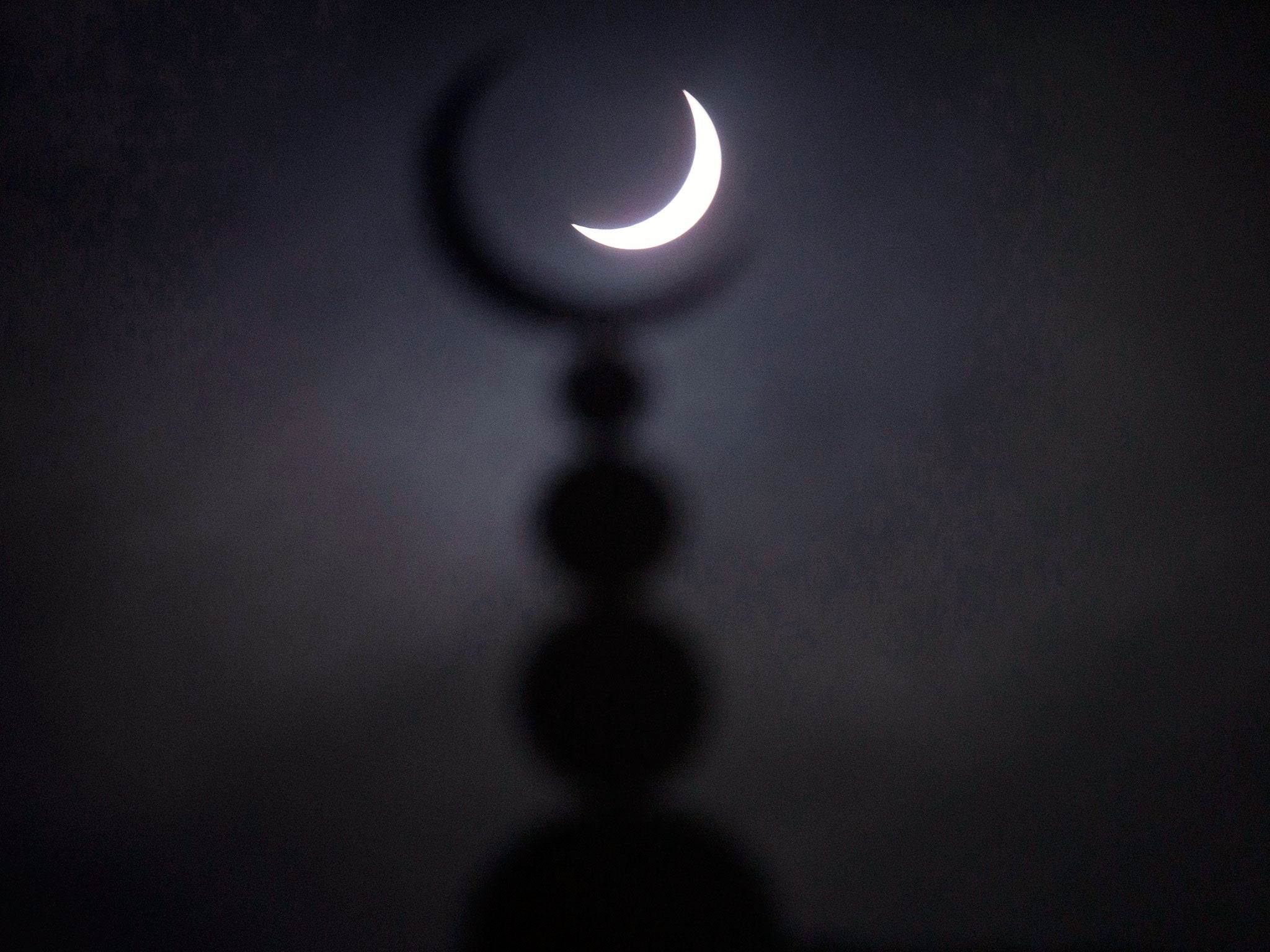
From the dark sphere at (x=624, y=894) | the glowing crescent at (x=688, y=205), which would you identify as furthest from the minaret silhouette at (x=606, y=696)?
the glowing crescent at (x=688, y=205)

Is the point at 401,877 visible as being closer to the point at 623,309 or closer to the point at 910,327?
the point at 623,309

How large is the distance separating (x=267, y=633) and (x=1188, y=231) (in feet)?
6.82

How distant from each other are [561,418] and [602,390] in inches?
4.1

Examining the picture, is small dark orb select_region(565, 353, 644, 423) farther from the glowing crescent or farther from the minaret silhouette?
the glowing crescent

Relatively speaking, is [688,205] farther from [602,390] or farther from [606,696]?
[606,696]

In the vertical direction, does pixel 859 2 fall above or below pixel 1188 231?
above

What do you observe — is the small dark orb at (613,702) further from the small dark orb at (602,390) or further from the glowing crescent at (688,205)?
the glowing crescent at (688,205)

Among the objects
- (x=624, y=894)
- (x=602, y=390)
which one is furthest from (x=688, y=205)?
(x=624, y=894)

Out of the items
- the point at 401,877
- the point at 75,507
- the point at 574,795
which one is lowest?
the point at 401,877

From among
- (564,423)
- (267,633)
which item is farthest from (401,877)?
(564,423)

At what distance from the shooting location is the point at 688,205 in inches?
66.1

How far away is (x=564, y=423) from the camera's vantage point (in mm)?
1781

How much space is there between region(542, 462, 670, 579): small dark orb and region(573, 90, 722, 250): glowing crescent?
459mm

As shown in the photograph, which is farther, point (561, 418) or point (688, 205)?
point (561, 418)
